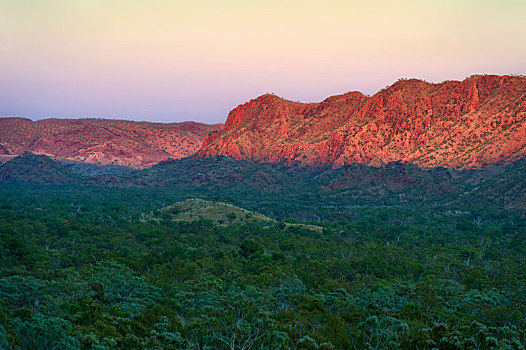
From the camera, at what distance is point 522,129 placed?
157 meters

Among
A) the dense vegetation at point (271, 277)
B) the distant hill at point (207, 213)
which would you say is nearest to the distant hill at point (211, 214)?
the distant hill at point (207, 213)

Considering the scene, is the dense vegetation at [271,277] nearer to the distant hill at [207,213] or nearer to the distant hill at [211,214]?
the distant hill at [211,214]

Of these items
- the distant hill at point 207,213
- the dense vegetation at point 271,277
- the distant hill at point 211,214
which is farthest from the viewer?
the distant hill at point 207,213

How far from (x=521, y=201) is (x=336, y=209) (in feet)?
171

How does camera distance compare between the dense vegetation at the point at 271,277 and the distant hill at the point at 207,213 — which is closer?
the dense vegetation at the point at 271,277

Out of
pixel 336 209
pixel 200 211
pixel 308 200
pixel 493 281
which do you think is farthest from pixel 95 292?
pixel 308 200

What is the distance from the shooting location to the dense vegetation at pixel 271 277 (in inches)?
1140

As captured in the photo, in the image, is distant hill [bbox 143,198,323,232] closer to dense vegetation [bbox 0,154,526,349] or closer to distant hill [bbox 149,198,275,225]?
distant hill [bbox 149,198,275,225]

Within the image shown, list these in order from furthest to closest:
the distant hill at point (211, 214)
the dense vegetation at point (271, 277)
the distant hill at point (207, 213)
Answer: the distant hill at point (207, 213), the distant hill at point (211, 214), the dense vegetation at point (271, 277)

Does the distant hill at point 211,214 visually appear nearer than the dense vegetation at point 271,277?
No

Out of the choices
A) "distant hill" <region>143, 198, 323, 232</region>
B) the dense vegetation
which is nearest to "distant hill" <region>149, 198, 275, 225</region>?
"distant hill" <region>143, 198, 323, 232</region>

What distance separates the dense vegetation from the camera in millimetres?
A: 28953

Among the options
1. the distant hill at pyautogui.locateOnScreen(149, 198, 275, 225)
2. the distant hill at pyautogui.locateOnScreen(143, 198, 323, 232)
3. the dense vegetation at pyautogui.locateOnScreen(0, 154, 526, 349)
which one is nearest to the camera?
the dense vegetation at pyautogui.locateOnScreen(0, 154, 526, 349)

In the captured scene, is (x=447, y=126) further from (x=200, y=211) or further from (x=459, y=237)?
(x=200, y=211)
